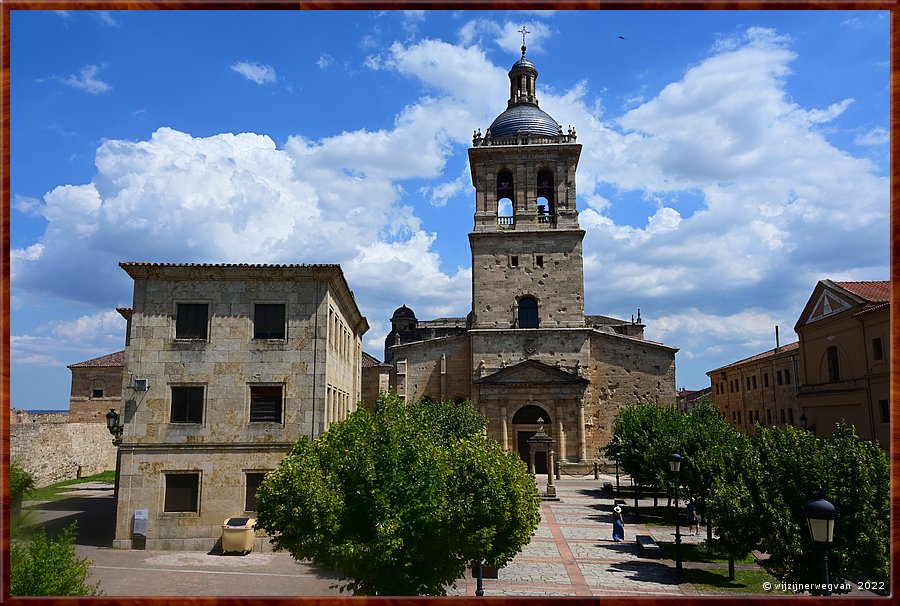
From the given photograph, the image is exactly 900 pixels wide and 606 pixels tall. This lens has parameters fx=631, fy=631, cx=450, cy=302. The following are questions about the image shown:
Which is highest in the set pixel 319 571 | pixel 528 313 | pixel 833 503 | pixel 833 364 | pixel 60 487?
pixel 528 313

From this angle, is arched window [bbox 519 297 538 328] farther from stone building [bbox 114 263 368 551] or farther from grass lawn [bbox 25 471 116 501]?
grass lawn [bbox 25 471 116 501]

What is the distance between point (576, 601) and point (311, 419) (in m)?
19.2

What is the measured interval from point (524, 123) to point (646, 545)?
39.9 metres

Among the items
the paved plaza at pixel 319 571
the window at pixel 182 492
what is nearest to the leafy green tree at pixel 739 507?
the paved plaza at pixel 319 571

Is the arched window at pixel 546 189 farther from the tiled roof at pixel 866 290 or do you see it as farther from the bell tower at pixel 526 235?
the tiled roof at pixel 866 290

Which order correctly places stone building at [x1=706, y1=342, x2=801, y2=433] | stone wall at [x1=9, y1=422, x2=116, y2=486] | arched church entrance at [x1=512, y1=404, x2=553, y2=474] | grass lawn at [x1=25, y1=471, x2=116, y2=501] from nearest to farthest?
grass lawn at [x1=25, y1=471, x2=116, y2=501], stone wall at [x1=9, y1=422, x2=116, y2=486], arched church entrance at [x1=512, y1=404, x2=553, y2=474], stone building at [x1=706, y1=342, x2=801, y2=433]

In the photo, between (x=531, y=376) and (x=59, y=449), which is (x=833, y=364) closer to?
(x=531, y=376)

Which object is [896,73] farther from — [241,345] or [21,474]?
[241,345]

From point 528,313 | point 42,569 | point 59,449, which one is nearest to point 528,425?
point 528,313

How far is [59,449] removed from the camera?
38.6m

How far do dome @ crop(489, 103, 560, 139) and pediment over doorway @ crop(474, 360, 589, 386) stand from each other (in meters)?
19.7

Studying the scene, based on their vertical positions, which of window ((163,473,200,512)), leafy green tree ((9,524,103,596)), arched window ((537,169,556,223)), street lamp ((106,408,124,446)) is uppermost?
arched window ((537,169,556,223))

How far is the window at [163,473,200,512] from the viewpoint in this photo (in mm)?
22203

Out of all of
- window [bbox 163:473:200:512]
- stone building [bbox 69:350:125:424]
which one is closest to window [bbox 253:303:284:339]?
window [bbox 163:473:200:512]
